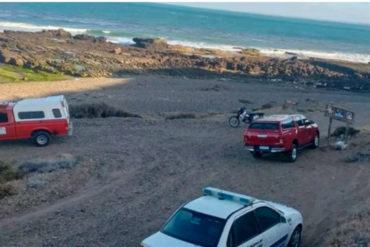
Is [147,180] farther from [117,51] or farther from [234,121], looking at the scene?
[117,51]

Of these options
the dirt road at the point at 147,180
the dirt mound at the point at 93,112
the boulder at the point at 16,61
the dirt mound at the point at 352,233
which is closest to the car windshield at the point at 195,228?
the dirt road at the point at 147,180

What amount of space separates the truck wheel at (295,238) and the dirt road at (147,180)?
0.51 m

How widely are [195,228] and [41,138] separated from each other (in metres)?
14.0

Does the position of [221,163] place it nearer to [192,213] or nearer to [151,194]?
[151,194]

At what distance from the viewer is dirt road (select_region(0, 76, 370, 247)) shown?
46.0 ft

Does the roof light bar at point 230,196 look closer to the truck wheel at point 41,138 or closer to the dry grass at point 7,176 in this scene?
the dry grass at point 7,176

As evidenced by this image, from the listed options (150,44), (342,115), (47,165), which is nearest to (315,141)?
(342,115)

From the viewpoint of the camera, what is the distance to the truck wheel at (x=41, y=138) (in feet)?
75.4

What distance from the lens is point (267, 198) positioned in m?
16.7

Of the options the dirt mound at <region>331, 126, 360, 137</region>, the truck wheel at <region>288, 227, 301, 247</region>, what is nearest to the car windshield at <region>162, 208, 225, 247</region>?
the truck wheel at <region>288, 227, 301, 247</region>

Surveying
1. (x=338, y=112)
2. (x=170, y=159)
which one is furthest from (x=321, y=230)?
(x=338, y=112)

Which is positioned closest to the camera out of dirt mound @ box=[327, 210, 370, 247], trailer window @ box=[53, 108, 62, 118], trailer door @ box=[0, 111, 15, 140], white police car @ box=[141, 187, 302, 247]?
white police car @ box=[141, 187, 302, 247]

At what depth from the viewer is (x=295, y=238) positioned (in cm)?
1230

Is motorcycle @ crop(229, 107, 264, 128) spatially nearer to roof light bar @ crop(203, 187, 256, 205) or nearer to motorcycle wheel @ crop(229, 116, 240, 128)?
motorcycle wheel @ crop(229, 116, 240, 128)
